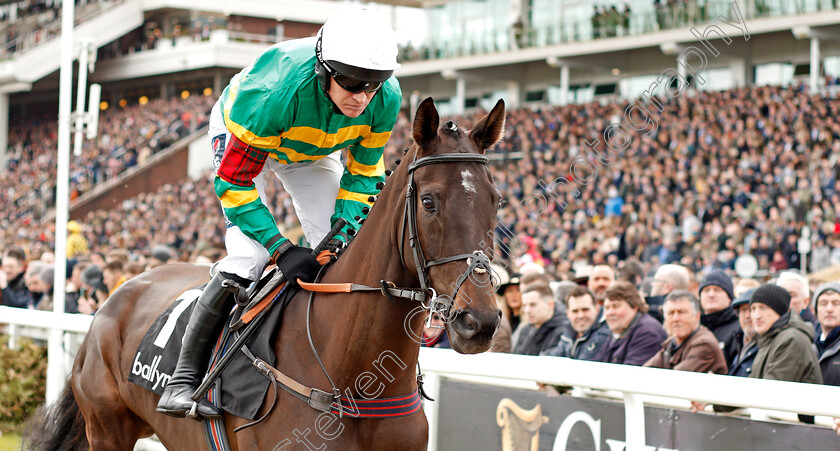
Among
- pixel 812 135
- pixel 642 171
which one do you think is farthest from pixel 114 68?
pixel 812 135

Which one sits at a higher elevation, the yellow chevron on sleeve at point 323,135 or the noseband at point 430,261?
the yellow chevron on sleeve at point 323,135

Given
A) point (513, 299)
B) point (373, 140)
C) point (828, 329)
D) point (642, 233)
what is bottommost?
point (642, 233)

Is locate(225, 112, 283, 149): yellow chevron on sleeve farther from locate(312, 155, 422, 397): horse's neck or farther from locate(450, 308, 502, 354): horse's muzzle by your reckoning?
locate(450, 308, 502, 354): horse's muzzle

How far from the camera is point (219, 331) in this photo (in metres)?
2.84

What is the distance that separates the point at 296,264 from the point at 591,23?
20619 mm

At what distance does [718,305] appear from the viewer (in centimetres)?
488

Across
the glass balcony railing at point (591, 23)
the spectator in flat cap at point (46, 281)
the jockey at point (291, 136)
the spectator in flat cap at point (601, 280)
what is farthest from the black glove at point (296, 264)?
the glass balcony railing at point (591, 23)

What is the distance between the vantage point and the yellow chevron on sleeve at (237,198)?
8.87ft

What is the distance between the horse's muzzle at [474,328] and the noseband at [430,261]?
45 millimetres

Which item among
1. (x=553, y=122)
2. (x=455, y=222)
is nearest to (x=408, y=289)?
(x=455, y=222)

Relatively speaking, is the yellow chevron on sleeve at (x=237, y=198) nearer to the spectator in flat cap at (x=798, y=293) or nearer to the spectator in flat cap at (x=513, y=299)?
the spectator in flat cap at (x=513, y=299)

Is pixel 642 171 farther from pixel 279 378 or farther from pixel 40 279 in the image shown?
pixel 279 378

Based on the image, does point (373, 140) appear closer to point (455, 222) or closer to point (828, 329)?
point (455, 222)

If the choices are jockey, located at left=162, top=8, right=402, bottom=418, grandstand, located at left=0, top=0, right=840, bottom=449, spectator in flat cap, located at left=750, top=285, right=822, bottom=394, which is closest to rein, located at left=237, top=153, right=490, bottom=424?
jockey, located at left=162, top=8, right=402, bottom=418
